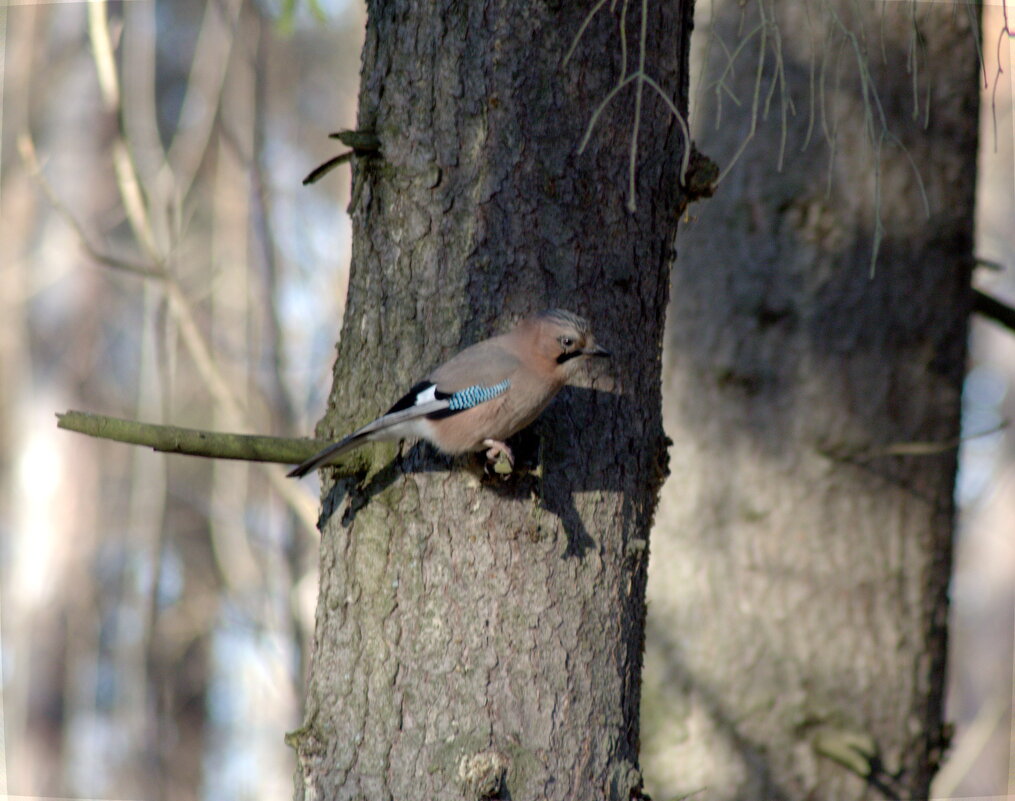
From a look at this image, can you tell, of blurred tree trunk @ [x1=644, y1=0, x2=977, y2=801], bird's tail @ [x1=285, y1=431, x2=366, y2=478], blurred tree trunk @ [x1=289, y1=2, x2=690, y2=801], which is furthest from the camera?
blurred tree trunk @ [x1=644, y1=0, x2=977, y2=801]

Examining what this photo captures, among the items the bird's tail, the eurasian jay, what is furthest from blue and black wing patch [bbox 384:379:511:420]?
the bird's tail

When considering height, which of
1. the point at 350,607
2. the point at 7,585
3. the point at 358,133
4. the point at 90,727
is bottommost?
the point at 90,727

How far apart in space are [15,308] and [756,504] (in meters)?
8.88

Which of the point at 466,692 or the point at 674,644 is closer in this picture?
the point at 466,692

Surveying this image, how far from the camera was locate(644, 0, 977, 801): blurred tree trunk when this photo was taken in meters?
4.52

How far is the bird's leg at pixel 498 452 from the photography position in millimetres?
2438

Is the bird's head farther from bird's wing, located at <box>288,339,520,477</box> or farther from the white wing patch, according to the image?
the white wing patch

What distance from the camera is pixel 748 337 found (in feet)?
15.6

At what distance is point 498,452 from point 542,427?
205 mm

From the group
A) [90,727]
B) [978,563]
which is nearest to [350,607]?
[90,727]

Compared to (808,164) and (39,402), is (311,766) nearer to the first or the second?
(808,164)

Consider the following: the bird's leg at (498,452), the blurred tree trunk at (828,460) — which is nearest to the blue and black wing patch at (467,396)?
the bird's leg at (498,452)

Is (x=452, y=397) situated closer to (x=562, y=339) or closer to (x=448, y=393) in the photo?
(x=448, y=393)

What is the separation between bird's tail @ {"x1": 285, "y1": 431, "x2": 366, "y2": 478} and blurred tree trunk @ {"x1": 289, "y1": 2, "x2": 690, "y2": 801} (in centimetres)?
12
